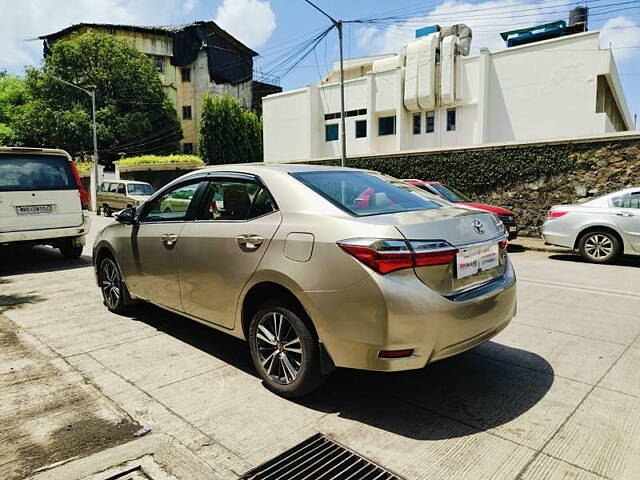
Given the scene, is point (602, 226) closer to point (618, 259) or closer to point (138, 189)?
point (618, 259)

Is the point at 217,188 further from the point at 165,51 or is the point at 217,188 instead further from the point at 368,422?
the point at 165,51

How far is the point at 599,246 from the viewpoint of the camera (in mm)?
9109

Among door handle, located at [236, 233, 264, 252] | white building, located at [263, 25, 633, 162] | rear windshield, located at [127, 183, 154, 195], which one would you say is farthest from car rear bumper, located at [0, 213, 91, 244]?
white building, located at [263, 25, 633, 162]

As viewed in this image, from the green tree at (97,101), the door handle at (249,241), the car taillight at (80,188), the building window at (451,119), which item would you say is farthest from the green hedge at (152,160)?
the door handle at (249,241)

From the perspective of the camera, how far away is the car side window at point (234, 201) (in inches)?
136

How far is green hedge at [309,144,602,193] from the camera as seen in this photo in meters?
12.6

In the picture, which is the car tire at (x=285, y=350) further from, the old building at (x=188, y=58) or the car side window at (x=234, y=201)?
the old building at (x=188, y=58)

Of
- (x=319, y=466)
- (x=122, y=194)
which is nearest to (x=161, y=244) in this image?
(x=319, y=466)

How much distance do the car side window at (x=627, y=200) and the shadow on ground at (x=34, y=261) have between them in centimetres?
1029

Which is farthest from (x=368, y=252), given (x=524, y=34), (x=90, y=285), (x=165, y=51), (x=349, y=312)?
(x=165, y=51)

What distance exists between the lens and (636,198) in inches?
348

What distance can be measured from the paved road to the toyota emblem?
117 cm

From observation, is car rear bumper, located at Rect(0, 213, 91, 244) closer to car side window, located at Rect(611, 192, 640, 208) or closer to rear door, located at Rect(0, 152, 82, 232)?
rear door, located at Rect(0, 152, 82, 232)

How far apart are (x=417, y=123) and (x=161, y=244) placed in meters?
28.3
